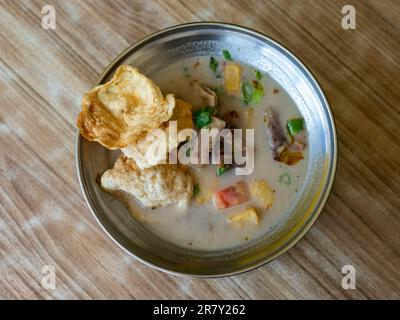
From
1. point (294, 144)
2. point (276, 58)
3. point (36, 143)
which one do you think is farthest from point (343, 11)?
point (36, 143)

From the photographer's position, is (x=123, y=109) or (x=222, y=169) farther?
(x=222, y=169)

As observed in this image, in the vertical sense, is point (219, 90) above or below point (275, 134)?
above

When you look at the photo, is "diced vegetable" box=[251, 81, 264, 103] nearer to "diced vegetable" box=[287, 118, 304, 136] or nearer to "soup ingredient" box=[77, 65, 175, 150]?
"diced vegetable" box=[287, 118, 304, 136]

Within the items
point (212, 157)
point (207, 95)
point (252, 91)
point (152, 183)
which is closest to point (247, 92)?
point (252, 91)

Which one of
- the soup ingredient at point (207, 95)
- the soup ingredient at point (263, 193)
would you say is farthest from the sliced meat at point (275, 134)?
the soup ingredient at point (207, 95)

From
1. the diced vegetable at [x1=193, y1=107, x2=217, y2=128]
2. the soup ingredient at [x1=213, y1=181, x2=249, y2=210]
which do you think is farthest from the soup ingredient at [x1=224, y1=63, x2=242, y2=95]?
the soup ingredient at [x1=213, y1=181, x2=249, y2=210]

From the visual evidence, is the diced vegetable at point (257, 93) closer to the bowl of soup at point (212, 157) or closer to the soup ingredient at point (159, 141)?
the bowl of soup at point (212, 157)

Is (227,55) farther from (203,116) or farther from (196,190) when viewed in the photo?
(196,190)
